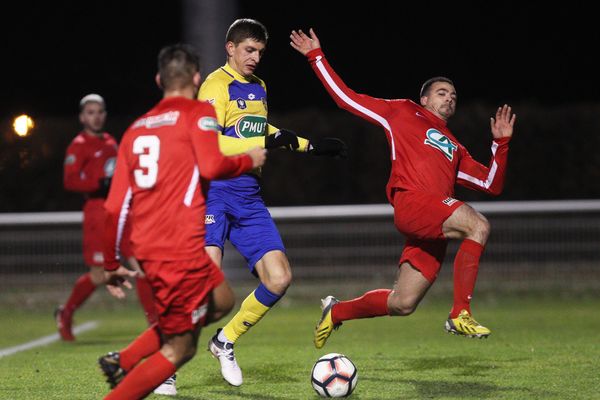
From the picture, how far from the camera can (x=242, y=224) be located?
758 cm

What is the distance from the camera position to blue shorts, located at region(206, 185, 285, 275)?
751cm

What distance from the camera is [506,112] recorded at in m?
7.78

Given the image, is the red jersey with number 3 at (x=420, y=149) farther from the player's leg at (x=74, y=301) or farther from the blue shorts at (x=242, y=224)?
the player's leg at (x=74, y=301)

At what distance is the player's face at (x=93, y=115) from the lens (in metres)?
10.8

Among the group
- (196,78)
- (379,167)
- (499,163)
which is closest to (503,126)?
(499,163)

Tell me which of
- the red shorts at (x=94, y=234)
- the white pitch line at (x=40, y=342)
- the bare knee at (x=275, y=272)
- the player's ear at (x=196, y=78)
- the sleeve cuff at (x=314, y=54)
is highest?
the sleeve cuff at (x=314, y=54)

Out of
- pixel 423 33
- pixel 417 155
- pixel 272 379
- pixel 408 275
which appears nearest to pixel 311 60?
pixel 417 155

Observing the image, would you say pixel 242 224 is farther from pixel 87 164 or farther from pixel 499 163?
pixel 87 164

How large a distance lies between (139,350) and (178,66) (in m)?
1.51

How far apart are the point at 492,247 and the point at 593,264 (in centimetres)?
135

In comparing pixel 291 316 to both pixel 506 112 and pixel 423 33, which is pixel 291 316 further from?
pixel 423 33

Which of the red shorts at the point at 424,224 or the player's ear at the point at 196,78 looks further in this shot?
the red shorts at the point at 424,224

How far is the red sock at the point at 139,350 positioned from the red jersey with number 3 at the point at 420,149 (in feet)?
8.22

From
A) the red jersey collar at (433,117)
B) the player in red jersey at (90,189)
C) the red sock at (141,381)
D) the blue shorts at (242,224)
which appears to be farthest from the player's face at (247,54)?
the player in red jersey at (90,189)
